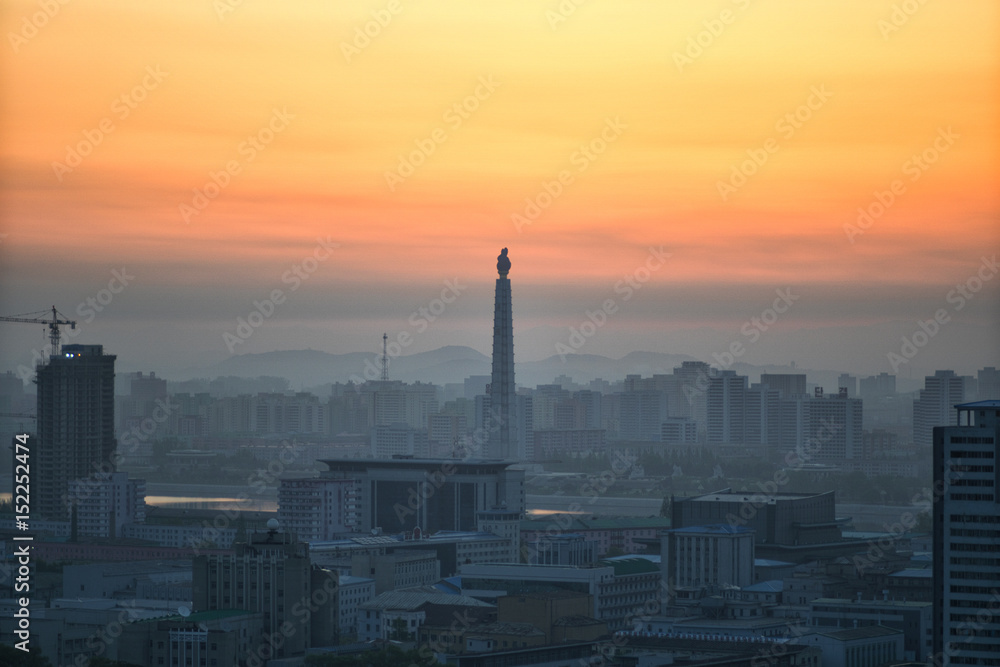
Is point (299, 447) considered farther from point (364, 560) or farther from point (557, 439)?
point (364, 560)

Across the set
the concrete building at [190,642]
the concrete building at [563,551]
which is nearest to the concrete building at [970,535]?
the concrete building at [190,642]

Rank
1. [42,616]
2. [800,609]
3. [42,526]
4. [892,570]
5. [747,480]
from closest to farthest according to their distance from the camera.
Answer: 1. [42,616]
2. [800,609]
3. [892,570]
4. [42,526]
5. [747,480]

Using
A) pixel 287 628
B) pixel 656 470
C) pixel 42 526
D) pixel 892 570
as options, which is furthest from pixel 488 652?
pixel 656 470

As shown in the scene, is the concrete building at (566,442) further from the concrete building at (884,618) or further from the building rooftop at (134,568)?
the concrete building at (884,618)

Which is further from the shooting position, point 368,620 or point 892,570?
point 892,570

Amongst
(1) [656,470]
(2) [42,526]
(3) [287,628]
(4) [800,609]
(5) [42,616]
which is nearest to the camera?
(3) [287,628]

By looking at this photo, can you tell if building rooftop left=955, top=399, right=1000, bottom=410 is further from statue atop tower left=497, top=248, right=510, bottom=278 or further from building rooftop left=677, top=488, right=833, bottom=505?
statue atop tower left=497, top=248, right=510, bottom=278

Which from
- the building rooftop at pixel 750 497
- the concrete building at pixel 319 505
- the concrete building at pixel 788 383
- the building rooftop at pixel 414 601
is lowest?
the building rooftop at pixel 414 601
